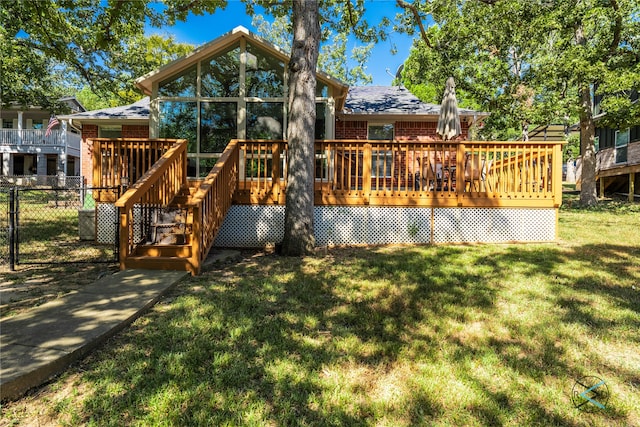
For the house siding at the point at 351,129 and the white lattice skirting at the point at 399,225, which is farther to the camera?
the house siding at the point at 351,129

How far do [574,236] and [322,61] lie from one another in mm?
27666

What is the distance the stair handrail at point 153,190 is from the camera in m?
4.57

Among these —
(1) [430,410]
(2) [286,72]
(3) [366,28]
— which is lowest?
(1) [430,410]

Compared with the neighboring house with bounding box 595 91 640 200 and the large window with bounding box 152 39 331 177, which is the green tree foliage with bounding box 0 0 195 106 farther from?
the neighboring house with bounding box 595 91 640 200

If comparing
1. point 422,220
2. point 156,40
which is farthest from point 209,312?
point 156,40

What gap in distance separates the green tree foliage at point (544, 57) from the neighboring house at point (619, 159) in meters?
4.02

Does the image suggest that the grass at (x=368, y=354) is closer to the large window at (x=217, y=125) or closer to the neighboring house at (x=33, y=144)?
the large window at (x=217, y=125)

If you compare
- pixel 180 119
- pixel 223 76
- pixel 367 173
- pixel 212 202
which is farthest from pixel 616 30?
pixel 212 202

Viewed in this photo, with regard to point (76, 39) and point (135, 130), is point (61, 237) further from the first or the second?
point (135, 130)

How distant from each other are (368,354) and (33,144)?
101ft

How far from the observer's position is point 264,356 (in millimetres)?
2557

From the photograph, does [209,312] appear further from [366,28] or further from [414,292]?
[366,28]

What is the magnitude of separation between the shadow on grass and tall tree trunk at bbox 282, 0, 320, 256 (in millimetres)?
1190

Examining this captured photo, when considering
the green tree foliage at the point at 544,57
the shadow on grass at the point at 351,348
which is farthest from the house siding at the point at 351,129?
the shadow on grass at the point at 351,348
